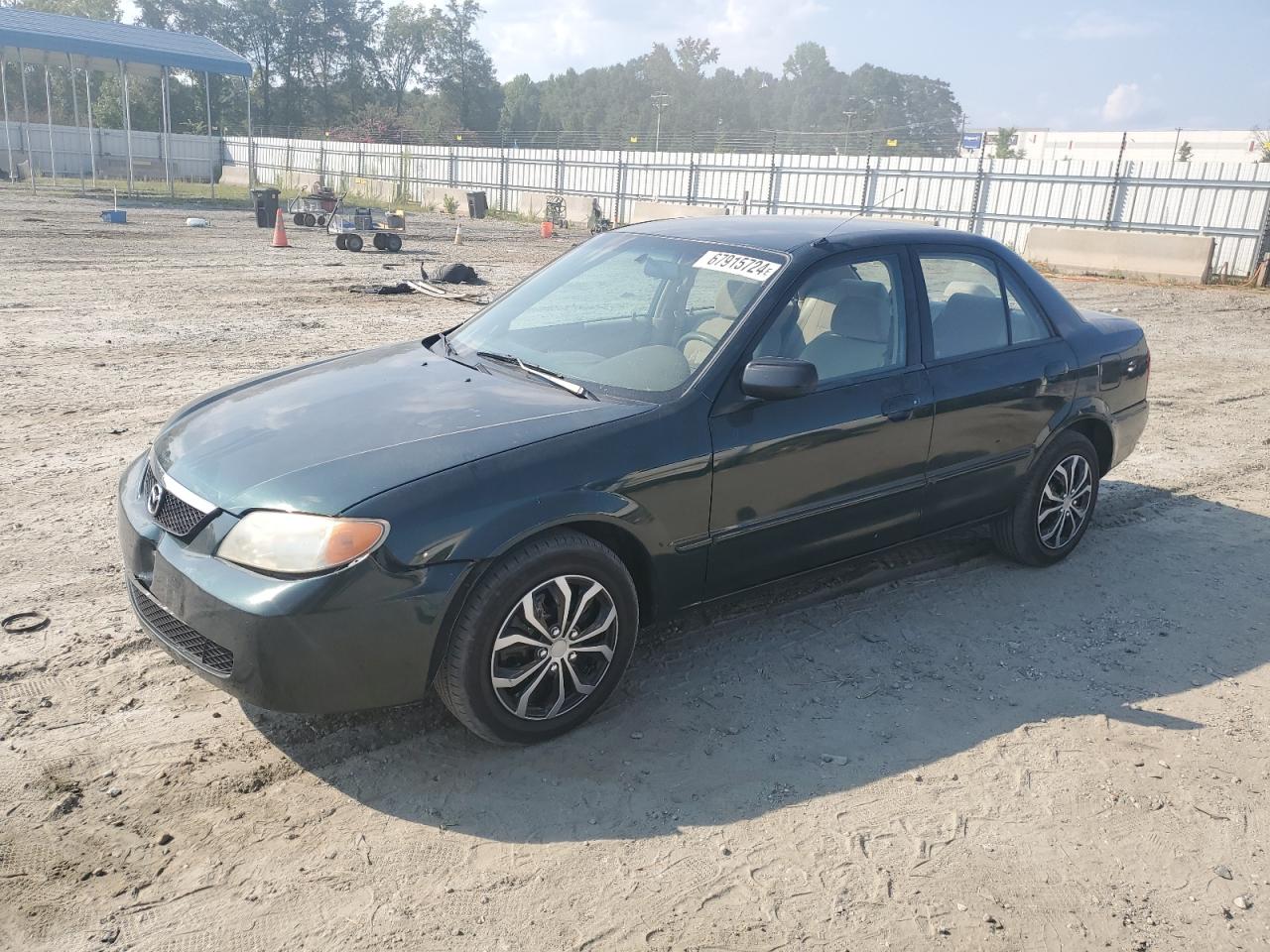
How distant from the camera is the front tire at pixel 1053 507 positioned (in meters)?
5.18

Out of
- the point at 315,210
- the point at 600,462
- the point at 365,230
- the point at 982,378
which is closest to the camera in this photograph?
the point at 600,462

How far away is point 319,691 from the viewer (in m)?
3.07

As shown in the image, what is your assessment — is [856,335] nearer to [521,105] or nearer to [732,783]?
[732,783]

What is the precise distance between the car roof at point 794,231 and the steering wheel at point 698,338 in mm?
561

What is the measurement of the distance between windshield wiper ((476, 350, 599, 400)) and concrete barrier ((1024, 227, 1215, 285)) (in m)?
20.8

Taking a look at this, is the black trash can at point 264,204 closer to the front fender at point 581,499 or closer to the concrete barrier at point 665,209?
the concrete barrier at point 665,209

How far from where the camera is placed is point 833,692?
13.1ft

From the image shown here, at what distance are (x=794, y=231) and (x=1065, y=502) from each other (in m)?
2.14

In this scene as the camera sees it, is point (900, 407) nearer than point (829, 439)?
No

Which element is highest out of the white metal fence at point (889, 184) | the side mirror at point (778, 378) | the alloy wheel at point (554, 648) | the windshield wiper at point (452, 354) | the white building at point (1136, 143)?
the white building at point (1136, 143)

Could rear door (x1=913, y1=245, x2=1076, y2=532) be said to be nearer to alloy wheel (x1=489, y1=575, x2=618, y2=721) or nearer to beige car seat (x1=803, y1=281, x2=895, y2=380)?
beige car seat (x1=803, y1=281, x2=895, y2=380)

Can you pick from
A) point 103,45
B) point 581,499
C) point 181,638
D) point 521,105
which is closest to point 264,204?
point 103,45

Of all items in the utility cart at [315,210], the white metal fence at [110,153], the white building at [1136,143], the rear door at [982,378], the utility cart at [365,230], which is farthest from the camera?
the white building at [1136,143]

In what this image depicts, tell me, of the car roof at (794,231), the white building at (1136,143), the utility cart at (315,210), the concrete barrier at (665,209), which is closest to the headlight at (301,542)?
the car roof at (794,231)
